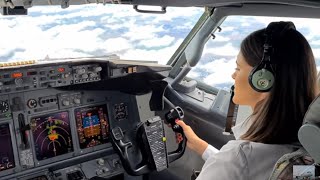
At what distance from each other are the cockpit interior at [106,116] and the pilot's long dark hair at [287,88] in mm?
1336

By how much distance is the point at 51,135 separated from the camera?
311 centimetres

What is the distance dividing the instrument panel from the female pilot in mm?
1663

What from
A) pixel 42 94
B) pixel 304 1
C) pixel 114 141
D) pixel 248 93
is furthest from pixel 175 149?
pixel 304 1

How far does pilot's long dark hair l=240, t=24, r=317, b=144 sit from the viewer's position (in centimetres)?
145

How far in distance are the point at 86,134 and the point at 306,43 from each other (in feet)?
7.06

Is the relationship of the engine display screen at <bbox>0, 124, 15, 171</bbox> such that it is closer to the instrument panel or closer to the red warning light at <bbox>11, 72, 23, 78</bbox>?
the instrument panel

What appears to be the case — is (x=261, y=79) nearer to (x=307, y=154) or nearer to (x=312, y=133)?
(x=307, y=154)

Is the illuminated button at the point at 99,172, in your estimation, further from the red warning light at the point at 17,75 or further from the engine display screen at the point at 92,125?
the red warning light at the point at 17,75

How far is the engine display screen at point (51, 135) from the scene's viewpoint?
10.0 feet

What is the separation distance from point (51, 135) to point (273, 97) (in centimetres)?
205

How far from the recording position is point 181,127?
2.85m

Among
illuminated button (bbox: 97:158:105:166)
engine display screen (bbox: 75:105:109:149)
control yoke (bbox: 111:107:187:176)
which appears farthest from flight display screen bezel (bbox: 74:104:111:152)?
control yoke (bbox: 111:107:187:176)

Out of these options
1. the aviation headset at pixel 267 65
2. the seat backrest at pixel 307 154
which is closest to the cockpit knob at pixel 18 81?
the aviation headset at pixel 267 65

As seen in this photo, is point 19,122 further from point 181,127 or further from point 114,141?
point 181,127
